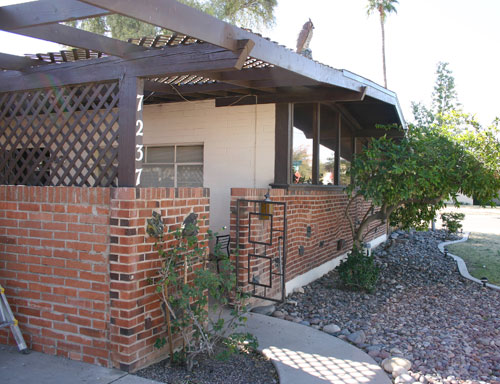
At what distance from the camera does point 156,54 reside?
3830 mm

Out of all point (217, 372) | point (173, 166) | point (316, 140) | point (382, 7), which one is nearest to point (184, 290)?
point (217, 372)

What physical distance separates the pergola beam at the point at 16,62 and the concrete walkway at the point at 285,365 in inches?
106

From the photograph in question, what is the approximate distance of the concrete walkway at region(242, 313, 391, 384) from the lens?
3742mm

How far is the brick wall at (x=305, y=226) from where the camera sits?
5.61 meters

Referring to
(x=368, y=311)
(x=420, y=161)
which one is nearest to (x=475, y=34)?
(x=420, y=161)

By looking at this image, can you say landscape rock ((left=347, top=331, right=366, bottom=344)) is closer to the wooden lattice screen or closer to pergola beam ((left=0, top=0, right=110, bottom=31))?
the wooden lattice screen

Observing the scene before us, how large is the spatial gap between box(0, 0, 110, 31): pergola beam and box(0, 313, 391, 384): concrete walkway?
2.70m

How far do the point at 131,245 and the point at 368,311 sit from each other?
12.9 ft

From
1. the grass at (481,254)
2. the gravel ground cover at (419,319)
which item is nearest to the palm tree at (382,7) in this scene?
the grass at (481,254)

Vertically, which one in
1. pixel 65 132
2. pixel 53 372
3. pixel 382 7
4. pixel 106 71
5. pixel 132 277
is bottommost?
pixel 53 372

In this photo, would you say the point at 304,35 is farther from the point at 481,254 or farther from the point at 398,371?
the point at 481,254

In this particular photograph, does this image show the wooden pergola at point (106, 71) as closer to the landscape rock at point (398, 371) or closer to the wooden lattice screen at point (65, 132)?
the wooden lattice screen at point (65, 132)

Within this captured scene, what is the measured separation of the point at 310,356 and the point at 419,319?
2367 millimetres

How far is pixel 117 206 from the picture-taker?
353cm
